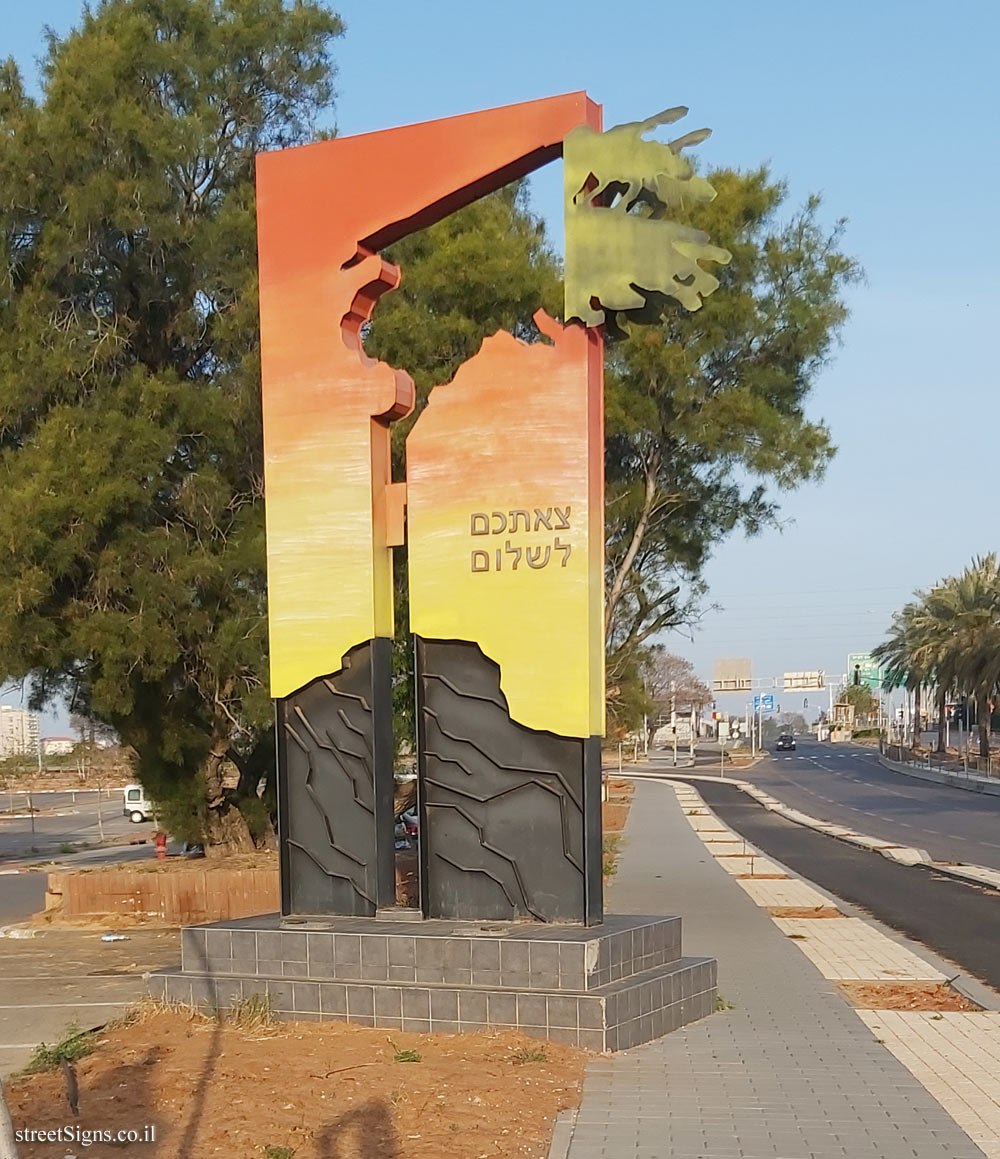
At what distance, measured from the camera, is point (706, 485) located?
961 inches

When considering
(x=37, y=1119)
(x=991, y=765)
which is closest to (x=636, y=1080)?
(x=37, y=1119)

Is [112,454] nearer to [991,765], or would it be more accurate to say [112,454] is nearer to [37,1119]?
[37,1119]

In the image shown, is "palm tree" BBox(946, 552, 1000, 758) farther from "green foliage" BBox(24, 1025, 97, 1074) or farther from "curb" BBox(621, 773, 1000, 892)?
"green foliage" BBox(24, 1025, 97, 1074)

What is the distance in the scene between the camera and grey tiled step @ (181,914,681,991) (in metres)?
8.45

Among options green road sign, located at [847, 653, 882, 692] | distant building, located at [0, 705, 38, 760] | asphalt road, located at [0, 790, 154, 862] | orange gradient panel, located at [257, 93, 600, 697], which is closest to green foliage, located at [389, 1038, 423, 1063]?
orange gradient panel, located at [257, 93, 600, 697]

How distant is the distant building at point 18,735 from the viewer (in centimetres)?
10079

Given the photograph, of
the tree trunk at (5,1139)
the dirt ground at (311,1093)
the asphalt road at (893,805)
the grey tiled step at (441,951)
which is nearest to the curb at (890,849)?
the asphalt road at (893,805)

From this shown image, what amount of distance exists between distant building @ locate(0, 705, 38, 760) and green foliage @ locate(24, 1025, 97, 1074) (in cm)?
6352

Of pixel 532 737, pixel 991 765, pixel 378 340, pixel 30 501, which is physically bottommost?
pixel 991 765

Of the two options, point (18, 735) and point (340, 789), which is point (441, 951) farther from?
point (18, 735)

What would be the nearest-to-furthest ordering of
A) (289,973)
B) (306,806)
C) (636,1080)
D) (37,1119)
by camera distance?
(37,1119)
(636,1080)
(289,973)
(306,806)

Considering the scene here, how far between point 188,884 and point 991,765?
5238 centimetres

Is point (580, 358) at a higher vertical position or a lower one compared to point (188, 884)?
higher

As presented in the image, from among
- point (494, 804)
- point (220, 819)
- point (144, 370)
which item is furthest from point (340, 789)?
point (220, 819)
